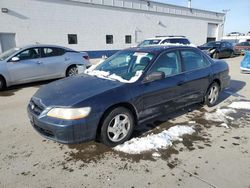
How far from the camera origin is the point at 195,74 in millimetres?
4457

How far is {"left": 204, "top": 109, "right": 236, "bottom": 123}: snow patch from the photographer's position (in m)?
4.45

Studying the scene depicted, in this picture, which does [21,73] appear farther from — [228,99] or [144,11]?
[144,11]

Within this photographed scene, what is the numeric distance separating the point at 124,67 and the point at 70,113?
5.40 feet

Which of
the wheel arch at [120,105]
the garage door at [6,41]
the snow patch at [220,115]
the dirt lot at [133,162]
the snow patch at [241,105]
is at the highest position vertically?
the garage door at [6,41]

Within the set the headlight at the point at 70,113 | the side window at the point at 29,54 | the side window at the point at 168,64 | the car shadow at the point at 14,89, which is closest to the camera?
the headlight at the point at 70,113

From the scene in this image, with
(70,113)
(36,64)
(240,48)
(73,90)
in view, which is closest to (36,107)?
(73,90)

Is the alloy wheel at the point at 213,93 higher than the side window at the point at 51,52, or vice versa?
the side window at the point at 51,52

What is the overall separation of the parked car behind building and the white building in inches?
298

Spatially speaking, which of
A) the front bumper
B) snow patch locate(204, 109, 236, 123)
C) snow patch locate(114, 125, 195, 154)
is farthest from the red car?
the front bumper

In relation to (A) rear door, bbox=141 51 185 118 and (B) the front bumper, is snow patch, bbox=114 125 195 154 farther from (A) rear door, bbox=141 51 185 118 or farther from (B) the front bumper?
(B) the front bumper

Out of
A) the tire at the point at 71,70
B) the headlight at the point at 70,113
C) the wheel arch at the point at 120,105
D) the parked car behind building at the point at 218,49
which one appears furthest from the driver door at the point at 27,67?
the parked car behind building at the point at 218,49

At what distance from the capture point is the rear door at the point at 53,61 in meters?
7.70

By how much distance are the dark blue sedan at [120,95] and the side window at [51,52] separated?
412cm

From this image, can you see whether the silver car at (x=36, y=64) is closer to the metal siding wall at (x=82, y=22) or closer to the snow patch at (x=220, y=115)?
the snow patch at (x=220, y=115)
